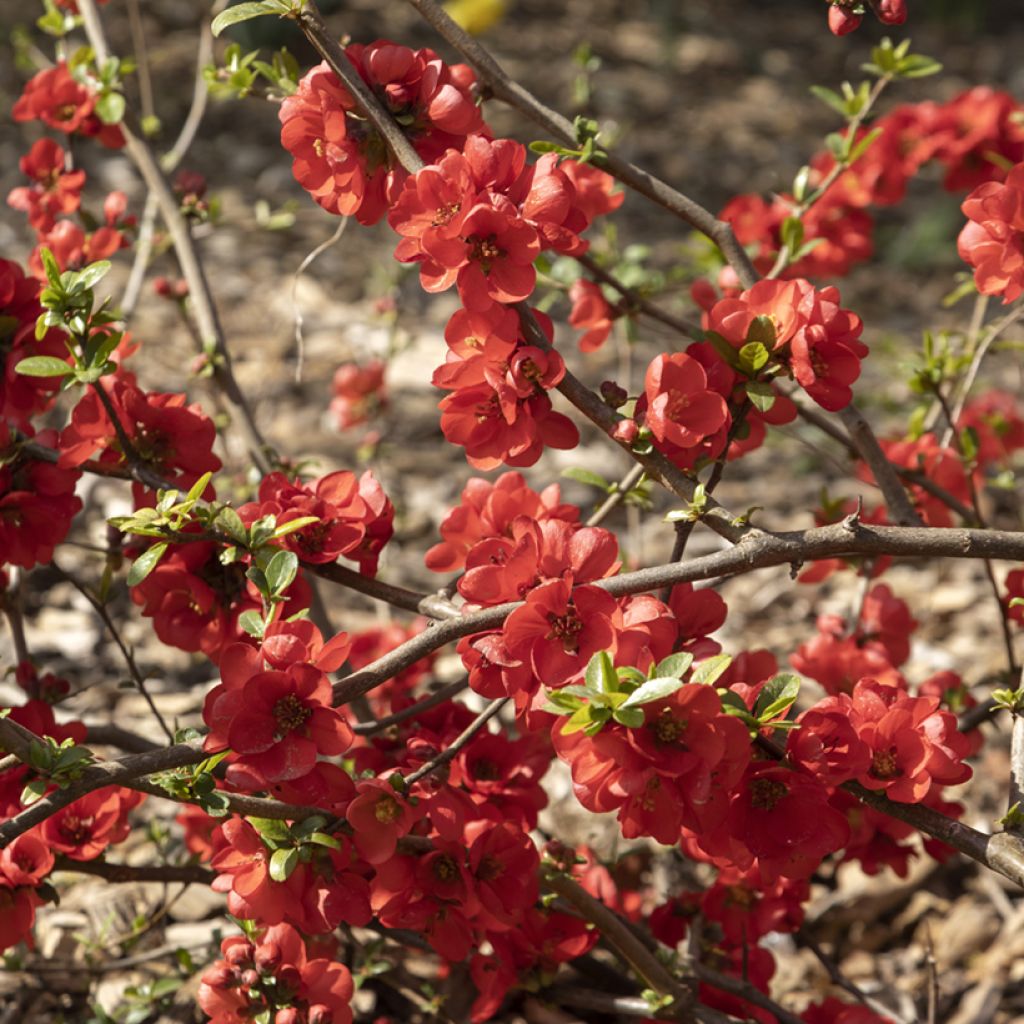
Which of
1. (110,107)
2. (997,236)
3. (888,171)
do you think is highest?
(888,171)

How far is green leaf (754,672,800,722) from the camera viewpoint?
107cm

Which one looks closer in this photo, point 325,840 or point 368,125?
point 325,840

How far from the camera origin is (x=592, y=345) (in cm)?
166

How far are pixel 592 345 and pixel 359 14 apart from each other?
15.7ft

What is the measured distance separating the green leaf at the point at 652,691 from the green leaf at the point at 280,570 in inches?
13.7

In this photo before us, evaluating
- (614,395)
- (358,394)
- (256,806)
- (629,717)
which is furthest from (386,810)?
(358,394)

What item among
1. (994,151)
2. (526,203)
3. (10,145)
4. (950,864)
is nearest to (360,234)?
(10,145)

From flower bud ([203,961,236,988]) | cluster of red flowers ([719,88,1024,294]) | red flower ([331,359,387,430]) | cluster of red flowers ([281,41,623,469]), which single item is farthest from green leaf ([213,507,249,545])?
red flower ([331,359,387,430])

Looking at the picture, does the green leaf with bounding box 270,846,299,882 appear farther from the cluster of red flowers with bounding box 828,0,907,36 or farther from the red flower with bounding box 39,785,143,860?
the cluster of red flowers with bounding box 828,0,907,36

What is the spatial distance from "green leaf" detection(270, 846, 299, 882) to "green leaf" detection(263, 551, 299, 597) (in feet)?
0.77

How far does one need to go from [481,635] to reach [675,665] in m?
0.23

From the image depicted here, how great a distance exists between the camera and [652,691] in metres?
0.92

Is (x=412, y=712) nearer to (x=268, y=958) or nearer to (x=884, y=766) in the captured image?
(x=268, y=958)

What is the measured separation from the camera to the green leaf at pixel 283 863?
3.61 feet
